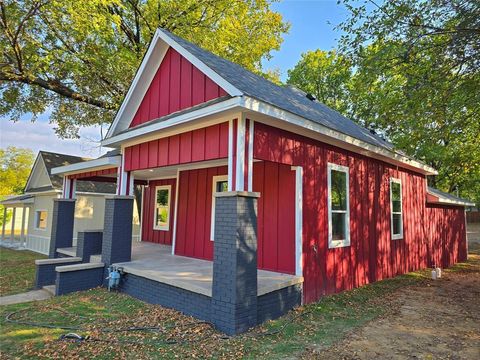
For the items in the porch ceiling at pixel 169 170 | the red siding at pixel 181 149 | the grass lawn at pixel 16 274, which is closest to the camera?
the red siding at pixel 181 149

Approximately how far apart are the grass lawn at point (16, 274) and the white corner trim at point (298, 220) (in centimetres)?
658

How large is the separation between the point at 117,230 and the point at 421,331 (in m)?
6.40

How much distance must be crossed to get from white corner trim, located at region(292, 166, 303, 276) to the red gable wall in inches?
85.1

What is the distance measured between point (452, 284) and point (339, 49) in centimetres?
706

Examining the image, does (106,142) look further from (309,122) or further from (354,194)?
(354,194)

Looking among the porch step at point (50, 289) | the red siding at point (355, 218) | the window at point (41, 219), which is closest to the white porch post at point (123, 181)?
the porch step at point (50, 289)

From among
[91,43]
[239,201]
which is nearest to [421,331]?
[239,201]

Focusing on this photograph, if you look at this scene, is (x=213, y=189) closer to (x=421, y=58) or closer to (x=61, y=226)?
(x=61, y=226)

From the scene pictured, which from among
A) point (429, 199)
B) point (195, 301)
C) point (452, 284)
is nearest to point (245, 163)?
point (195, 301)

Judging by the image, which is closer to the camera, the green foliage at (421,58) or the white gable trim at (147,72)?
the white gable trim at (147,72)

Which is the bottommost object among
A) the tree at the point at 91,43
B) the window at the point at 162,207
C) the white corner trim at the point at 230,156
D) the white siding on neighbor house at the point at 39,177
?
the window at the point at 162,207

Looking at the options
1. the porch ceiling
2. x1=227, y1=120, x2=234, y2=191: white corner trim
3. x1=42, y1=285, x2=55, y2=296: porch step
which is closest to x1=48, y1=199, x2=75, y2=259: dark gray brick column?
the porch ceiling

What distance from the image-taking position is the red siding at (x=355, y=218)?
634 cm

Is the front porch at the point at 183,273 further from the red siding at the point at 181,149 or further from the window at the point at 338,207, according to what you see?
the red siding at the point at 181,149
